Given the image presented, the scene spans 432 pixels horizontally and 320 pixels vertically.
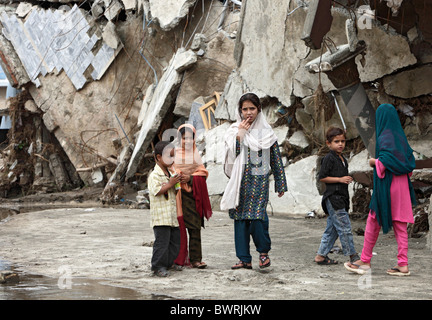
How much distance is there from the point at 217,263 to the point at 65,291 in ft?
5.34

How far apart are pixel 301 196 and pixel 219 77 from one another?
4.26 m

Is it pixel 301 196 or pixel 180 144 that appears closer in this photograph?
pixel 180 144

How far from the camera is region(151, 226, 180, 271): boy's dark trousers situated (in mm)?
4738

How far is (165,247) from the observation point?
15.7 feet

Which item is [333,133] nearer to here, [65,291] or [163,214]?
[163,214]

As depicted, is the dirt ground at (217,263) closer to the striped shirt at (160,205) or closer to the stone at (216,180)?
the striped shirt at (160,205)

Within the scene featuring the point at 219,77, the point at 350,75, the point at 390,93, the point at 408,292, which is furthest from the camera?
the point at 219,77

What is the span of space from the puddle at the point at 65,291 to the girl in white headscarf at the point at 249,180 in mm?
1159

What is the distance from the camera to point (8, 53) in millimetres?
16953

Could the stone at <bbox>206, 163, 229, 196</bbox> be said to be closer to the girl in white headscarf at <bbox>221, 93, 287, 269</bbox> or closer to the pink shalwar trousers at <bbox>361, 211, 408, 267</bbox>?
the girl in white headscarf at <bbox>221, 93, 287, 269</bbox>

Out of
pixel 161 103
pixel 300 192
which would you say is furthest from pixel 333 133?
pixel 161 103

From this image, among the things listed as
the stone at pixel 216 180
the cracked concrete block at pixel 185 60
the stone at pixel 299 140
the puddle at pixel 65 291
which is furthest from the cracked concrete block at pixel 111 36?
the puddle at pixel 65 291

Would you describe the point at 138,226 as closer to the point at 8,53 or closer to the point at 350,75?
the point at 350,75
